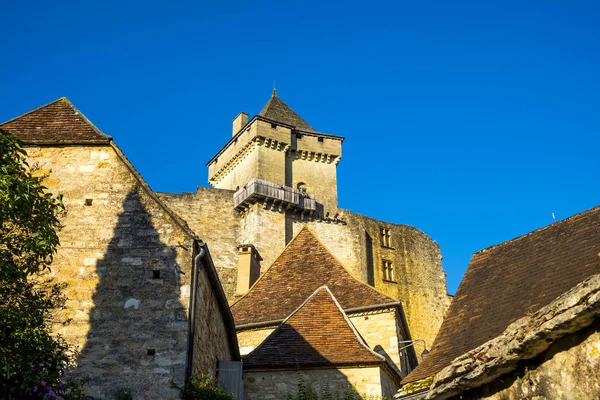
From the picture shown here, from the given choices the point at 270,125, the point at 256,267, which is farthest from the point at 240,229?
the point at 256,267

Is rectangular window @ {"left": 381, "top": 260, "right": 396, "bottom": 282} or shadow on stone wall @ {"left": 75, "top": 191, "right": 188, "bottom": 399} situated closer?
shadow on stone wall @ {"left": 75, "top": 191, "right": 188, "bottom": 399}

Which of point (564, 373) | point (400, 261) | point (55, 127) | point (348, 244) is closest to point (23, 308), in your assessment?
point (55, 127)

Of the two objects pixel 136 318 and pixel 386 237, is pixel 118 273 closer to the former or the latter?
pixel 136 318

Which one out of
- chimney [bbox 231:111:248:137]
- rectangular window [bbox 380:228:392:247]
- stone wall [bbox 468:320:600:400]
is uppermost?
chimney [bbox 231:111:248:137]

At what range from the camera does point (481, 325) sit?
1002 cm

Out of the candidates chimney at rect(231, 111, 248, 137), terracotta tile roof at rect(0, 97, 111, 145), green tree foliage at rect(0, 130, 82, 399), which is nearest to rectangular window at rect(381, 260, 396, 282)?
chimney at rect(231, 111, 248, 137)

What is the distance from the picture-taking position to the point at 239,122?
44406 mm

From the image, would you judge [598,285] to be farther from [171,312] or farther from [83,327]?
[83,327]

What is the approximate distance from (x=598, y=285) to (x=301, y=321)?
1083cm

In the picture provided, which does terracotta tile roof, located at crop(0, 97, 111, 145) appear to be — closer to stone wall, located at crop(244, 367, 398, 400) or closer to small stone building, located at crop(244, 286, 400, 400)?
small stone building, located at crop(244, 286, 400, 400)

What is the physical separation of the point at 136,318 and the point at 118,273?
691 mm

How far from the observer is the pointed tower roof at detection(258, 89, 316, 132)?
43338mm

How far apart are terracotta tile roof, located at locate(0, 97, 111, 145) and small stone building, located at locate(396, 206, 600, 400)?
18.9ft

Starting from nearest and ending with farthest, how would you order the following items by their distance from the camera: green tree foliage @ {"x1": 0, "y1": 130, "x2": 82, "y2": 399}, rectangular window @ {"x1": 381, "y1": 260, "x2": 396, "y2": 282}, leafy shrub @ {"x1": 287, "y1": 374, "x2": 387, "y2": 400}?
green tree foliage @ {"x1": 0, "y1": 130, "x2": 82, "y2": 399} → leafy shrub @ {"x1": 287, "y1": 374, "x2": 387, "y2": 400} → rectangular window @ {"x1": 381, "y1": 260, "x2": 396, "y2": 282}
